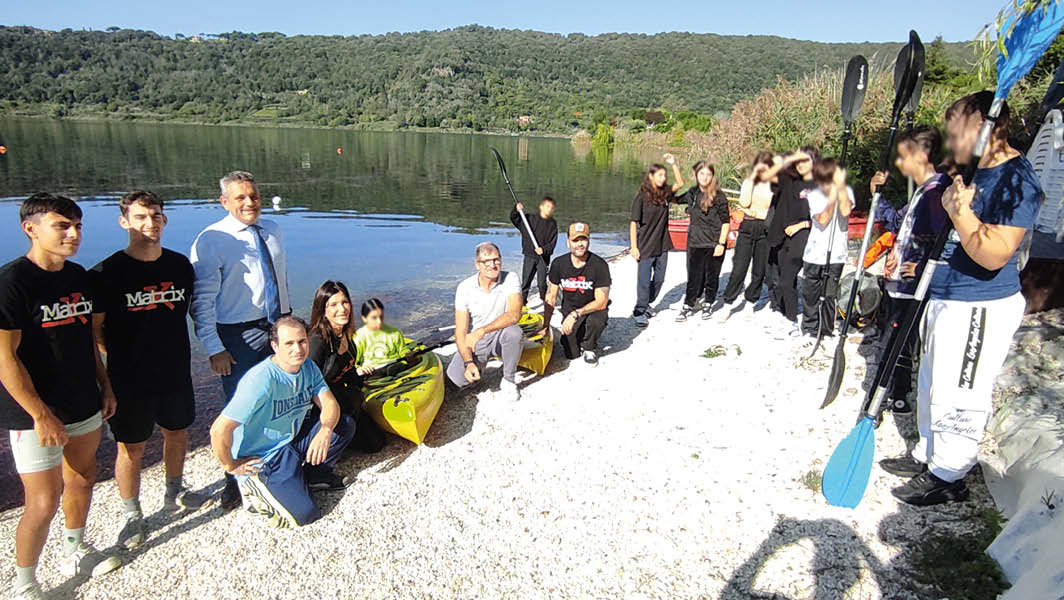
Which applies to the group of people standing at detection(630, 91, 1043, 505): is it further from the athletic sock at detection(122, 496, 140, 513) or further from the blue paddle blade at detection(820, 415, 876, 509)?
the athletic sock at detection(122, 496, 140, 513)

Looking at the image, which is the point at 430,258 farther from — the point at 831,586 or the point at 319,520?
the point at 831,586

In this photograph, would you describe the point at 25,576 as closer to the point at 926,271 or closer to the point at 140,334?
the point at 140,334

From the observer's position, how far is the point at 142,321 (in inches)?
129

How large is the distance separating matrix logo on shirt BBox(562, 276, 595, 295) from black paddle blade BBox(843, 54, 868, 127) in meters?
2.91

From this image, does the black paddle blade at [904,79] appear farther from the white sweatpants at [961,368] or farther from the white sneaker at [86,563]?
the white sneaker at [86,563]

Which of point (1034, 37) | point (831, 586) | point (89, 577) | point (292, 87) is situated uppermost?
point (292, 87)

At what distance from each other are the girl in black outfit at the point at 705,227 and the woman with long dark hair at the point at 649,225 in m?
0.33

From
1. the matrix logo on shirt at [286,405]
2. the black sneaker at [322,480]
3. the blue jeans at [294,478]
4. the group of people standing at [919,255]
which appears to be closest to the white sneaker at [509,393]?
the black sneaker at [322,480]

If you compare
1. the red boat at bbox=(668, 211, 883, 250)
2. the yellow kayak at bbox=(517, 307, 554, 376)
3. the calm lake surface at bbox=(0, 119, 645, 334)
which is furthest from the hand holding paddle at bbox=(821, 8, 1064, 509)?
the calm lake surface at bbox=(0, 119, 645, 334)

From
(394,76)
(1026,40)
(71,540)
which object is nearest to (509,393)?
(71,540)

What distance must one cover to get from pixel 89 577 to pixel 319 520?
1.22 meters

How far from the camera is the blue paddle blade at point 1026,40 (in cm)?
226

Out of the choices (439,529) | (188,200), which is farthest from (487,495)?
(188,200)

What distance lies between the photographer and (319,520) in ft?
11.9
